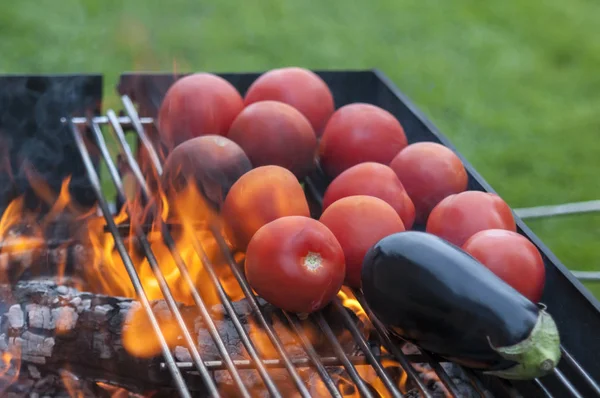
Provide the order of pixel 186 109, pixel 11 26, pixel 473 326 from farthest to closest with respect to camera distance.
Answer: pixel 11 26, pixel 186 109, pixel 473 326

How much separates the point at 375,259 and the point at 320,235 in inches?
5.5

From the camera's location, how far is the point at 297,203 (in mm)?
1886

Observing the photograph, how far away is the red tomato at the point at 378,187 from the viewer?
195cm

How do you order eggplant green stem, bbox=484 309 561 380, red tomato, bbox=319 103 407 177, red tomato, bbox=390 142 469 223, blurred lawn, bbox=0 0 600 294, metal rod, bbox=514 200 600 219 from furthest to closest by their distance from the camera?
blurred lawn, bbox=0 0 600 294, metal rod, bbox=514 200 600 219, red tomato, bbox=319 103 407 177, red tomato, bbox=390 142 469 223, eggplant green stem, bbox=484 309 561 380

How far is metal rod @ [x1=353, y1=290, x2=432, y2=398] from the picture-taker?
5.25 feet

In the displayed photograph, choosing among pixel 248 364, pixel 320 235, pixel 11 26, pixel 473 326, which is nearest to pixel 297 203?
pixel 320 235

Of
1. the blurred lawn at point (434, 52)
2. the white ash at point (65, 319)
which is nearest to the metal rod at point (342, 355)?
the white ash at point (65, 319)

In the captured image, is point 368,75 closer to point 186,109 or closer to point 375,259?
point 186,109

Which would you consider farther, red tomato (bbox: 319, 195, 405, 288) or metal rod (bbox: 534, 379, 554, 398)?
red tomato (bbox: 319, 195, 405, 288)

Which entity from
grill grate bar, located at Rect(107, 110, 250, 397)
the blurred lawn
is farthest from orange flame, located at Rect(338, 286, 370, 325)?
the blurred lawn

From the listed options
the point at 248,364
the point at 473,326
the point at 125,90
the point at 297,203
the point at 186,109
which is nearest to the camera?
the point at 473,326

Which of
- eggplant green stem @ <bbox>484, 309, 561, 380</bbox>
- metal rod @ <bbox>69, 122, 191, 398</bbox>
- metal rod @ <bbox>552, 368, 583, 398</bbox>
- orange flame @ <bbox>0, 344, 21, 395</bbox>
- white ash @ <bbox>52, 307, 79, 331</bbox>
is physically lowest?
orange flame @ <bbox>0, 344, 21, 395</bbox>

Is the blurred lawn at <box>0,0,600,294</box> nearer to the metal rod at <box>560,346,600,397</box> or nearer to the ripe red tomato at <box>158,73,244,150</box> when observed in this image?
the ripe red tomato at <box>158,73,244,150</box>

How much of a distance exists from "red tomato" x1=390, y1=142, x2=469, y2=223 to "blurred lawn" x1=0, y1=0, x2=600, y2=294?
5.57 feet
